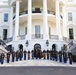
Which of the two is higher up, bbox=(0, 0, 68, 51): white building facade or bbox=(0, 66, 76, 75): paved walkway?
bbox=(0, 0, 68, 51): white building facade

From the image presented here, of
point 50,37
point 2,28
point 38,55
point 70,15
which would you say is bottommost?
point 38,55

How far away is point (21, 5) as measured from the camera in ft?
120

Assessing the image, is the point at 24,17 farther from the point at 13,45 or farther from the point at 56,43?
the point at 56,43

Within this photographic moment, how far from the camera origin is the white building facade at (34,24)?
30188 millimetres

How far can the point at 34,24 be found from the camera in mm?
34594

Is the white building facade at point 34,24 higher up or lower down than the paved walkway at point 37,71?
higher up

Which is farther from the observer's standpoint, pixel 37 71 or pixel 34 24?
pixel 34 24

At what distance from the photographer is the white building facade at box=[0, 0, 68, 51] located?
99.0 ft

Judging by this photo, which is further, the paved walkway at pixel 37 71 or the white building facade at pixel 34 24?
the white building facade at pixel 34 24

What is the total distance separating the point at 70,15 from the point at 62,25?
A: 399 cm

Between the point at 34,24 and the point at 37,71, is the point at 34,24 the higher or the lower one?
the higher one

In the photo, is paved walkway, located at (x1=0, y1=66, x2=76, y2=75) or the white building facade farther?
the white building facade

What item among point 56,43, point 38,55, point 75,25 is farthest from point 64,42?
point 38,55

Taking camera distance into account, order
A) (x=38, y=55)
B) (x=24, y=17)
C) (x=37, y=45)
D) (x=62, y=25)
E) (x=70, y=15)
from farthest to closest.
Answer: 1. (x=70, y=15)
2. (x=62, y=25)
3. (x=24, y=17)
4. (x=37, y=45)
5. (x=38, y=55)
